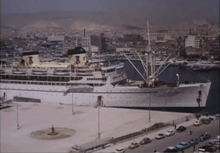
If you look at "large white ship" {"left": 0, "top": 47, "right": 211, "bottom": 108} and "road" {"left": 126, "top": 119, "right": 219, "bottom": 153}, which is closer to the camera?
"road" {"left": 126, "top": 119, "right": 219, "bottom": 153}

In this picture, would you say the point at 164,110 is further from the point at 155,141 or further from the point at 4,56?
the point at 4,56

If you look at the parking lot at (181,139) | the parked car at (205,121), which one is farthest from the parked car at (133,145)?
the parked car at (205,121)

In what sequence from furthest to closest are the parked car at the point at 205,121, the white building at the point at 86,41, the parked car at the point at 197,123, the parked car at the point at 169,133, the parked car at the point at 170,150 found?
the white building at the point at 86,41
the parked car at the point at 205,121
the parked car at the point at 197,123
the parked car at the point at 169,133
the parked car at the point at 170,150

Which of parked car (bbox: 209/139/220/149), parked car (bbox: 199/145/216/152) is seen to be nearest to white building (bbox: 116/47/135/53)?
parked car (bbox: 209/139/220/149)

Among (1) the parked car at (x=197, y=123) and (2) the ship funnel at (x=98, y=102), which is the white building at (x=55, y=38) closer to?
(2) the ship funnel at (x=98, y=102)

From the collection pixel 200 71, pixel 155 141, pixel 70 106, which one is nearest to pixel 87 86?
pixel 70 106

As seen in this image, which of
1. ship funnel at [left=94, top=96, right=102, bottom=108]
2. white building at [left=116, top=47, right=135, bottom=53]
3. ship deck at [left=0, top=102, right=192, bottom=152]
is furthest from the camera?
ship funnel at [left=94, top=96, right=102, bottom=108]

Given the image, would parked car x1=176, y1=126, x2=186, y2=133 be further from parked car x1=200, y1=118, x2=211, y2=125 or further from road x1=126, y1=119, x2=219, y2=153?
parked car x1=200, y1=118, x2=211, y2=125
